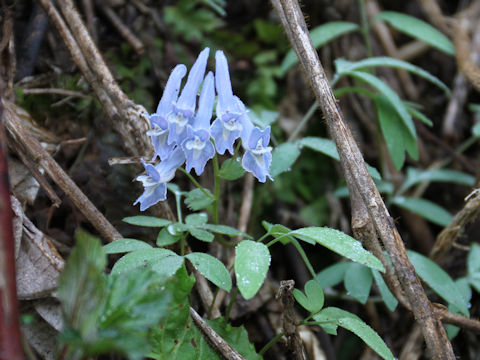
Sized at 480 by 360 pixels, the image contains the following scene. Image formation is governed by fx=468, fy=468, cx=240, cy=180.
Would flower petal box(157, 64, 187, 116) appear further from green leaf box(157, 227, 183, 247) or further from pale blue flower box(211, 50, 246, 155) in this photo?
green leaf box(157, 227, 183, 247)

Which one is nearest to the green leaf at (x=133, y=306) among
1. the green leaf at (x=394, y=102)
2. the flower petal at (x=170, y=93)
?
the flower petal at (x=170, y=93)

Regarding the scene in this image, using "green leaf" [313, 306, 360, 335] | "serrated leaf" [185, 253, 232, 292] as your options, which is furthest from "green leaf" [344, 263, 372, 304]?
"serrated leaf" [185, 253, 232, 292]

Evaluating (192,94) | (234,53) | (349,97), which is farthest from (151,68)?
(349,97)

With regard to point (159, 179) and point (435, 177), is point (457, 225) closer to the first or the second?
point (435, 177)

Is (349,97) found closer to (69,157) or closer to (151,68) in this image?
(151,68)

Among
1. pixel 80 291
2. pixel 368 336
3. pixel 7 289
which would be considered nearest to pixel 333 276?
pixel 368 336
